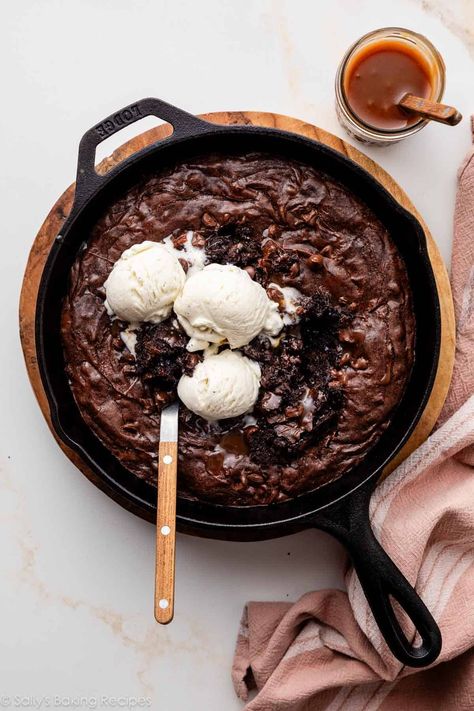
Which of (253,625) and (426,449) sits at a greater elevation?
(426,449)

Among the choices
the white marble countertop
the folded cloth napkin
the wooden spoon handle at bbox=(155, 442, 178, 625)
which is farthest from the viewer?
the white marble countertop

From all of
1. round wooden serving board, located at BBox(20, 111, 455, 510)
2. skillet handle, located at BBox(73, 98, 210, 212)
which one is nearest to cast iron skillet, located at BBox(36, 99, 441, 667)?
skillet handle, located at BBox(73, 98, 210, 212)

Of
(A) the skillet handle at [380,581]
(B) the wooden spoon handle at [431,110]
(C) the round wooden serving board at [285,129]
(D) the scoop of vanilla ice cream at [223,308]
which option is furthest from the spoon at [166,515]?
(B) the wooden spoon handle at [431,110]

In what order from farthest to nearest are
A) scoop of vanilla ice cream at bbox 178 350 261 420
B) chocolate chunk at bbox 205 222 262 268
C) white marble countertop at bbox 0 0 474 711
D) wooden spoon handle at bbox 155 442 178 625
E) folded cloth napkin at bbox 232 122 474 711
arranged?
1. white marble countertop at bbox 0 0 474 711
2. folded cloth napkin at bbox 232 122 474 711
3. chocolate chunk at bbox 205 222 262 268
4. scoop of vanilla ice cream at bbox 178 350 261 420
5. wooden spoon handle at bbox 155 442 178 625

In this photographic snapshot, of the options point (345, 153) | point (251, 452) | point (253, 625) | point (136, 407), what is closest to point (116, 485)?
point (136, 407)

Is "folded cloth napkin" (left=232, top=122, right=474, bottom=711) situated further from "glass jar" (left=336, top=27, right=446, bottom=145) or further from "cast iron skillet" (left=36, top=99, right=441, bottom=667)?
"glass jar" (left=336, top=27, right=446, bottom=145)

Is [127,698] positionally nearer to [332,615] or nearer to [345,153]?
[332,615]

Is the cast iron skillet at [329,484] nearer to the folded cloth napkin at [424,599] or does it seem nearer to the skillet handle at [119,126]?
the skillet handle at [119,126]
